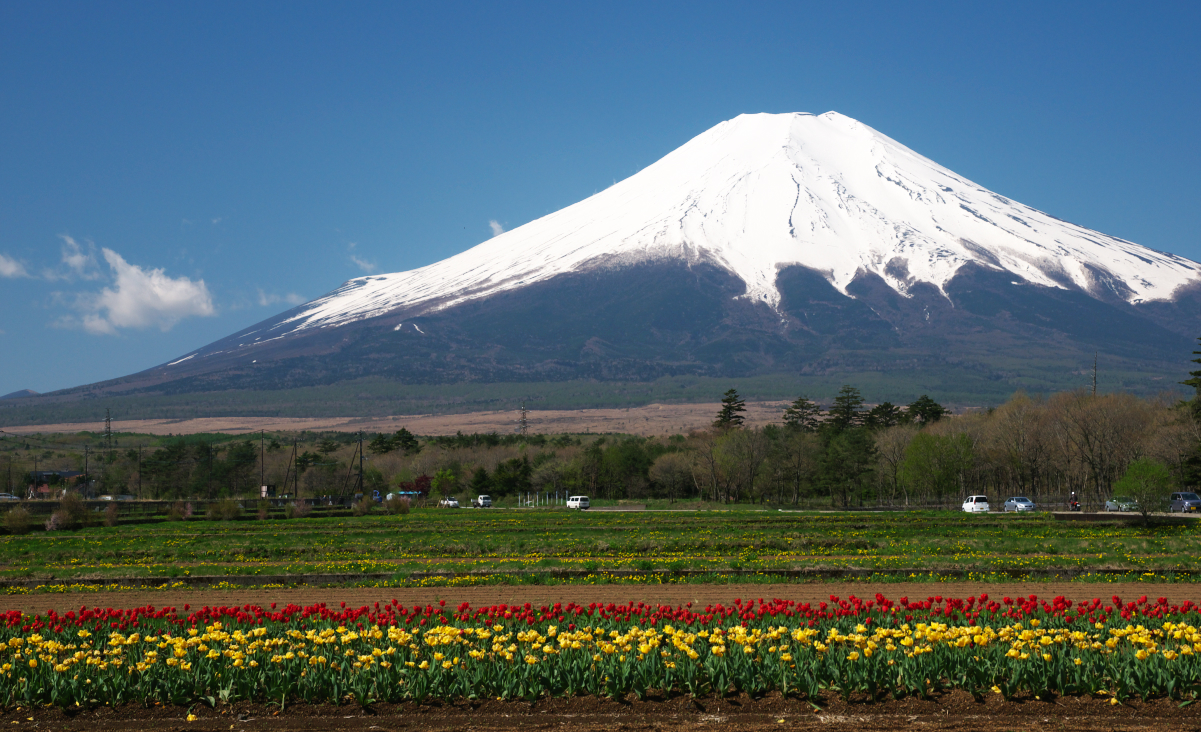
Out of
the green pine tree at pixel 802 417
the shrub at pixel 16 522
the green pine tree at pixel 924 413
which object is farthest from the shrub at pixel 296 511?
the green pine tree at pixel 924 413

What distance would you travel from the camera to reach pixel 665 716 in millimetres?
9484

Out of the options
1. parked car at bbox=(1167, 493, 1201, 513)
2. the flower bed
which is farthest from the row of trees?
the flower bed

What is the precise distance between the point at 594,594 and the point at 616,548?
1044 centimetres

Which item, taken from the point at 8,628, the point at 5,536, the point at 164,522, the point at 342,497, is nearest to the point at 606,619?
the point at 8,628

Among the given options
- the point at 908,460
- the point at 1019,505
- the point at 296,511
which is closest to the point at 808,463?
the point at 908,460

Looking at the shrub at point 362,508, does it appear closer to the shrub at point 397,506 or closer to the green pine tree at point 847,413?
the shrub at point 397,506

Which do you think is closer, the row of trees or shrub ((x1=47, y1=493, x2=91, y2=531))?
shrub ((x1=47, y1=493, x2=91, y2=531))

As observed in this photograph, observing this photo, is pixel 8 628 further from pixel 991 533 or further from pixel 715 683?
pixel 991 533

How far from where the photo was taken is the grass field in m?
22.3

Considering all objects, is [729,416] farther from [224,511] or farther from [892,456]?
[224,511]

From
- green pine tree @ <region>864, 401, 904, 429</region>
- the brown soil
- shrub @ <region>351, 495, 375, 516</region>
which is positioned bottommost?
shrub @ <region>351, 495, 375, 516</region>

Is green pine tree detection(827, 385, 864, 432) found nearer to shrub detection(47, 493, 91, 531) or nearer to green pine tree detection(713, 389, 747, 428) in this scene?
green pine tree detection(713, 389, 747, 428)

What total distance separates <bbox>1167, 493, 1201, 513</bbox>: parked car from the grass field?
1342 cm

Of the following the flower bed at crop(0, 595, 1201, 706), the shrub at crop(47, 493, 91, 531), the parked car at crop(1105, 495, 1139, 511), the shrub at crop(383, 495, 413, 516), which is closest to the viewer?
the flower bed at crop(0, 595, 1201, 706)
